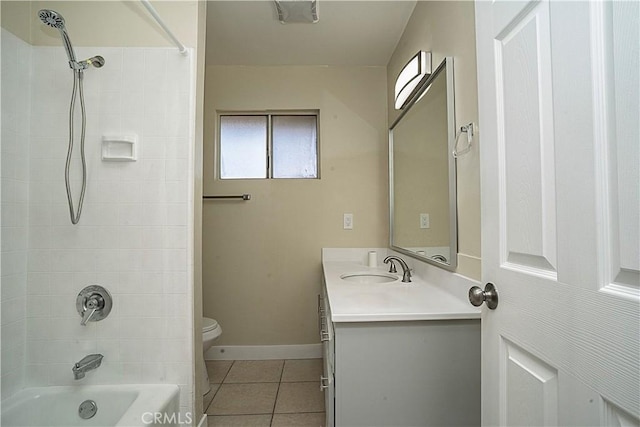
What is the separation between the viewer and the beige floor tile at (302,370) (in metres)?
2.20

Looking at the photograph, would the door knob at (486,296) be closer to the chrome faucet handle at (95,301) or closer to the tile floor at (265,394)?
the tile floor at (265,394)

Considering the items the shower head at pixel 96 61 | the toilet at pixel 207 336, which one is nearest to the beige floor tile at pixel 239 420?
the toilet at pixel 207 336

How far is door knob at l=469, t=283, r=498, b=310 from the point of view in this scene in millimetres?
788

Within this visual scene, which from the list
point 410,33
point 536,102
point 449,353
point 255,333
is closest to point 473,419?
point 449,353

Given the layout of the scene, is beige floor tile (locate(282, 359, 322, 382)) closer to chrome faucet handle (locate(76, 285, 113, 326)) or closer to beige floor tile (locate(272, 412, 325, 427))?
beige floor tile (locate(272, 412, 325, 427))

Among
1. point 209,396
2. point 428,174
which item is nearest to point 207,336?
point 209,396

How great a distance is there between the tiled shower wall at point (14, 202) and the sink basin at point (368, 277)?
1.67 meters

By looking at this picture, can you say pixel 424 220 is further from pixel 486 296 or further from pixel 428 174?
pixel 486 296

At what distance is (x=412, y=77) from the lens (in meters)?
1.69

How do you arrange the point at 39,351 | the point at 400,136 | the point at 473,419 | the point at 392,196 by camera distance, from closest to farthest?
the point at 473,419 < the point at 39,351 < the point at 400,136 < the point at 392,196

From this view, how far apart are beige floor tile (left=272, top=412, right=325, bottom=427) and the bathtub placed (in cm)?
57

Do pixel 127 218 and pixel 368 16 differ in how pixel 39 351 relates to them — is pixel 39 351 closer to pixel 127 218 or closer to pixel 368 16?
pixel 127 218

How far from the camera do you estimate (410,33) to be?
76.5 inches

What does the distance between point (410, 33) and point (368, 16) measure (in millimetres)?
295
